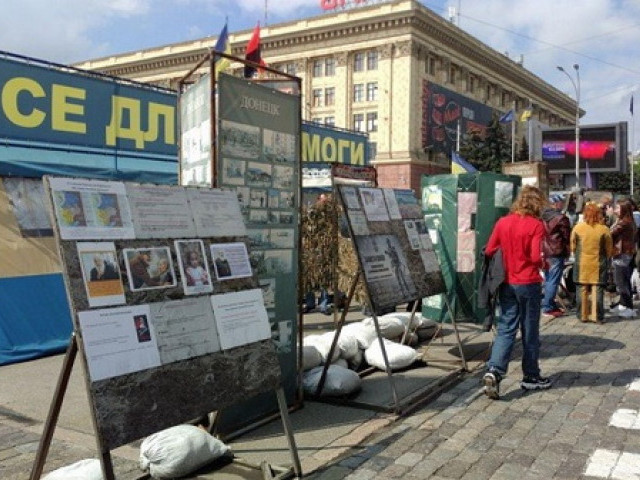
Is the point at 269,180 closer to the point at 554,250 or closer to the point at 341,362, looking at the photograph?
the point at 341,362

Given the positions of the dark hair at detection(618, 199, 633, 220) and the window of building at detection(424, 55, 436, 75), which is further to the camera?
the window of building at detection(424, 55, 436, 75)

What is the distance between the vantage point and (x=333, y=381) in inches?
230

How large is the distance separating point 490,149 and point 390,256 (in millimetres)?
56282

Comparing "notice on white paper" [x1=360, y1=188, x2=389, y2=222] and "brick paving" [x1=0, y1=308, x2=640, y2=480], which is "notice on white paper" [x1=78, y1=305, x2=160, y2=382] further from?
"notice on white paper" [x1=360, y1=188, x2=389, y2=222]

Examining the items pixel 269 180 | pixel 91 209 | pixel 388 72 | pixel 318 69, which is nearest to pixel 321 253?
pixel 269 180

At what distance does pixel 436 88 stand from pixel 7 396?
62.7m

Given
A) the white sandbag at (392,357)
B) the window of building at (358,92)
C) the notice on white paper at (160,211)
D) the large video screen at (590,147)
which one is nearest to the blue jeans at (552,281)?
the white sandbag at (392,357)

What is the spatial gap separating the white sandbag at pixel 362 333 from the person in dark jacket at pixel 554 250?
14.1ft

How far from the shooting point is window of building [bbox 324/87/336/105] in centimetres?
6569

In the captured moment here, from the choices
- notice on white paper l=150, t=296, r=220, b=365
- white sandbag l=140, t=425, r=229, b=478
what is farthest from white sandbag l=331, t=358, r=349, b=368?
notice on white paper l=150, t=296, r=220, b=365

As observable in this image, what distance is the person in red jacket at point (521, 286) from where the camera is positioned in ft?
19.7

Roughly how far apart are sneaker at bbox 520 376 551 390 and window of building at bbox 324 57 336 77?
205ft

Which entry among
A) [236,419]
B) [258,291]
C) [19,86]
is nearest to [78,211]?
[258,291]

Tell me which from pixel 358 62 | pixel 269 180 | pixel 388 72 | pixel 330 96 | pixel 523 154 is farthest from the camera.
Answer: pixel 330 96
